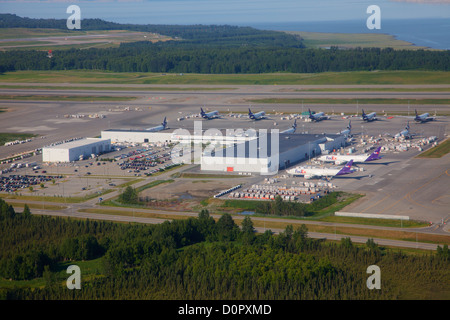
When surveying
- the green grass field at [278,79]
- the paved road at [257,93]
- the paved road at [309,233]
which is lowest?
the paved road at [309,233]

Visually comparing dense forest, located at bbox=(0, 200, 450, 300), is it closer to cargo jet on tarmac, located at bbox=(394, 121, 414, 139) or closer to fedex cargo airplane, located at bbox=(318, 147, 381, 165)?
fedex cargo airplane, located at bbox=(318, 147, 381, 165)

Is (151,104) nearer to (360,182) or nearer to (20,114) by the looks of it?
(20,114)

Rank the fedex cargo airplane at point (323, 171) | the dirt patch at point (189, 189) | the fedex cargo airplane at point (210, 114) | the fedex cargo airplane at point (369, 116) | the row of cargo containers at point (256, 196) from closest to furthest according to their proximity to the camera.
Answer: the row of cargo containers at point (256, 196) → the dirt patch at point (189, 189) → the fedex cargo airplane at point (323, 171) → the fedex cargo airplane at point (369, 116) → the fedex cargo airplane at point (210, 114)

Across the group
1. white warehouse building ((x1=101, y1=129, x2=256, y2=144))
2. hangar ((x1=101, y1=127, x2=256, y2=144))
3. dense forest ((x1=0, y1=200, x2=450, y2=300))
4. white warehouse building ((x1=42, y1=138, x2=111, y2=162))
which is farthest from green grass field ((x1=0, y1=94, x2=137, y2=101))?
dense forest ((x1=0, y1=200, x2=450, y2=300))

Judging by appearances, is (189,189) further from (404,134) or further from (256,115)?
(256,115)

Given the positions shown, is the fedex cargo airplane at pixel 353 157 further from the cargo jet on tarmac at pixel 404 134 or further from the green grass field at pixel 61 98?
A: the green grass field at pixel 61 98

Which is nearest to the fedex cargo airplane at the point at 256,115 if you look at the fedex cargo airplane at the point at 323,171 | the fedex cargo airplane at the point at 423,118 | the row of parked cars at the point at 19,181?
the fedex cargo airplane at the point at 423,118
